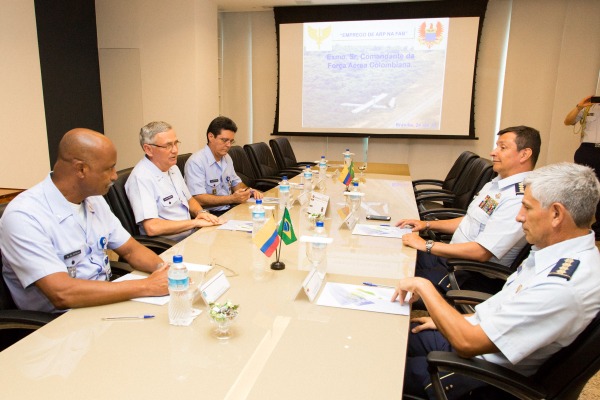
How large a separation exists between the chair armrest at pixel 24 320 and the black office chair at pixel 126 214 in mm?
879

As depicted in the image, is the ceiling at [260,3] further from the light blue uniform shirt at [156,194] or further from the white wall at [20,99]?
the light blue uniform shirt at [156,194]

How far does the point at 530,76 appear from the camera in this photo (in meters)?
5.86

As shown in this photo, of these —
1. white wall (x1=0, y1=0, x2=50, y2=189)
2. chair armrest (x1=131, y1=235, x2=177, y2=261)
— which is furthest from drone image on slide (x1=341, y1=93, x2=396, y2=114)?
chair armrest (x1=131, y1=235, x2=177, y2=261)

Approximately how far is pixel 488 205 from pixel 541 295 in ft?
4.30

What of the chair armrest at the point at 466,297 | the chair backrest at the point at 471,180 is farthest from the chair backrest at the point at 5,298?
the chair backrest at the point at 471,180

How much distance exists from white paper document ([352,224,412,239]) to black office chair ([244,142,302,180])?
2.07 meters

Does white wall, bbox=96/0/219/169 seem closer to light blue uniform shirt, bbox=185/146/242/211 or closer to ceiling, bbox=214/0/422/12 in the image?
ceiling, bbox=214/0/422/12

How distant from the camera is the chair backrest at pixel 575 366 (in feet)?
3.77

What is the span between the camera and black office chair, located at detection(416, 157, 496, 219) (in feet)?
11.2

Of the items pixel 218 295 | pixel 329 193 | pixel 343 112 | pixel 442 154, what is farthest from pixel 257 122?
pixel 218 295

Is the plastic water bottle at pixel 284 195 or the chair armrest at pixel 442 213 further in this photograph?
the chair armrest at pixel 442 213

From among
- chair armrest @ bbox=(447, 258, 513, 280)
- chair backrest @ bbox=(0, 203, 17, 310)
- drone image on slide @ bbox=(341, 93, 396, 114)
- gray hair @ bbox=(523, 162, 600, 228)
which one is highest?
drone image on slide @ bbox=(341, 93, 396, 114)

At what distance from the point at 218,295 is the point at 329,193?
2060 mm

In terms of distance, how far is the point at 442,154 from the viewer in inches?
253
